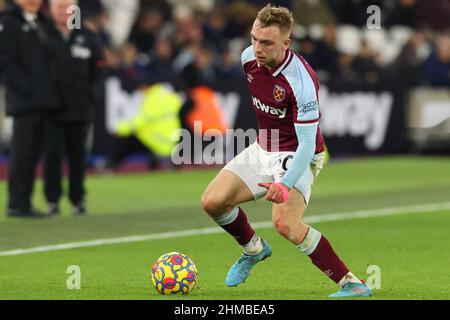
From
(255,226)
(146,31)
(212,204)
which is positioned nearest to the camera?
(212,204)

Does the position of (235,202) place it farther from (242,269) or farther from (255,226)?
(255,226)

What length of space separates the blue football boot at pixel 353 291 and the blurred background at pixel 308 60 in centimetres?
1249

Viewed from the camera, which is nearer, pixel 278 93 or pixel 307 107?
pixel 307 107

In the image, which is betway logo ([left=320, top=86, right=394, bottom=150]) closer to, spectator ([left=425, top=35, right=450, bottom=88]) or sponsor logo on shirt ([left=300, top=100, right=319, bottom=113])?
spectator ([left=425, top=35, right=450, bottom=88])

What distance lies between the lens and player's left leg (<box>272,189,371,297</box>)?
9.52 metres

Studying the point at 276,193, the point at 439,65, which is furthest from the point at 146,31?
the point at 276,193

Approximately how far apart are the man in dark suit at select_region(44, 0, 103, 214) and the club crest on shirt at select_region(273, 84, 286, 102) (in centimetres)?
647

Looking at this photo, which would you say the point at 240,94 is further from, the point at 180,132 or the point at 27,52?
the point at 27,52

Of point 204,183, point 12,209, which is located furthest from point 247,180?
point 204,183

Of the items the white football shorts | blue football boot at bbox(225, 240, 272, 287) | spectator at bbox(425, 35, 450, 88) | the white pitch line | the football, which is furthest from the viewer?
spectator at bbox(425, 35, 450, 88)

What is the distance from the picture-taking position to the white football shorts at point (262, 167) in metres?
10.0

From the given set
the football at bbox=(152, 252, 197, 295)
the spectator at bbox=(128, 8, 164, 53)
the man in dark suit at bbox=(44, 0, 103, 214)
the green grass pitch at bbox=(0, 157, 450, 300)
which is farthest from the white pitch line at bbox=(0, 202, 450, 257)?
the spectator at bbox=(128, 8, 164, 53)

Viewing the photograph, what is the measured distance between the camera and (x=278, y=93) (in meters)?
9.78

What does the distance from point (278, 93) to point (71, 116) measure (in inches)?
258
